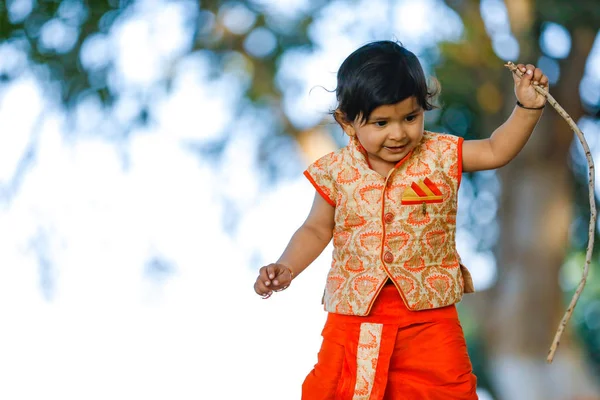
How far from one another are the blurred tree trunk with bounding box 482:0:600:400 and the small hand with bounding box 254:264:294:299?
20.2ft

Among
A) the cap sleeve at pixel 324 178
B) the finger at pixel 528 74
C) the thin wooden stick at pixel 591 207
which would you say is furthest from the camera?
the cap sleeve at pixel 324 178

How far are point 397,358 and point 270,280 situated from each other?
1.29ft

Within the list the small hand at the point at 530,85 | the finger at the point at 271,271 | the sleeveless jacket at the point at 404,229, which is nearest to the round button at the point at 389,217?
the sleeveless jacket at the point at 404,229

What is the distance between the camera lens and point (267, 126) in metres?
8.43

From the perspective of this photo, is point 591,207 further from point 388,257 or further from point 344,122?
point 344,122

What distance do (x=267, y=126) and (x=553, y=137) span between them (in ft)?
8.03

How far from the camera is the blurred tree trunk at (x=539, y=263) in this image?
27.9ft

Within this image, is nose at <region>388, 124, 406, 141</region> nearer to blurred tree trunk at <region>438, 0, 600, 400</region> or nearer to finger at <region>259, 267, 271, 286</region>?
finger at <region>259, 267, 271, 286</region>

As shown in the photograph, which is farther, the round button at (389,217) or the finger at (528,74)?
the round button at (389,217)

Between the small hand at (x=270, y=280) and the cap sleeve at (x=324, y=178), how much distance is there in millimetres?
257

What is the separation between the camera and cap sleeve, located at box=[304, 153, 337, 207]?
276cm

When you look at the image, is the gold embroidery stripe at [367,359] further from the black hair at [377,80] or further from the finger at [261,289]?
the black hair at [377,80]

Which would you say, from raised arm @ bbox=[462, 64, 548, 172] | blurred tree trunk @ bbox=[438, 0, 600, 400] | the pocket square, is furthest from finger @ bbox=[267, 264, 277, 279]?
blurred tree trunk @ bbox=[438, 0, 600, 400]

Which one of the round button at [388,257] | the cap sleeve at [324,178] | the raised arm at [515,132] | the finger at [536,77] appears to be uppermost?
the finger at [536,77]
